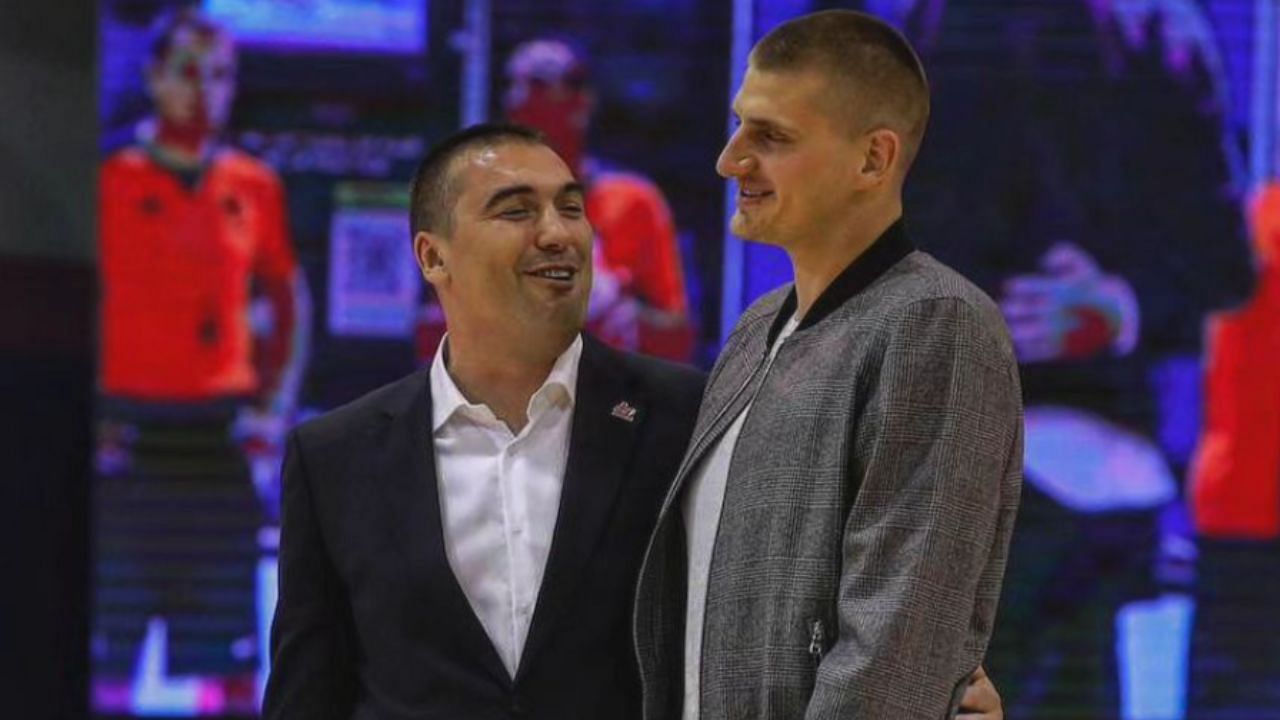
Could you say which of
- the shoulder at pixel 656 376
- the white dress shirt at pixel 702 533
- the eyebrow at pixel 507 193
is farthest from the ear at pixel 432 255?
the white dress shirt at pixel 702 533

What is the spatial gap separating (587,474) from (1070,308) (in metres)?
3.00

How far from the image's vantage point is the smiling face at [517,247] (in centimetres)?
286

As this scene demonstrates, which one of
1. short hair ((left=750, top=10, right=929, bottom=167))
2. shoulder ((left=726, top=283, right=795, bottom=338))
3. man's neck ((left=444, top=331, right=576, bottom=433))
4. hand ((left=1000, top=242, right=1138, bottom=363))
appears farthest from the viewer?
hand ((left=1000, top=242, right=1138, bottom=363))

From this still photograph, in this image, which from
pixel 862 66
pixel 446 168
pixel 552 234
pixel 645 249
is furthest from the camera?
pixel 645 249

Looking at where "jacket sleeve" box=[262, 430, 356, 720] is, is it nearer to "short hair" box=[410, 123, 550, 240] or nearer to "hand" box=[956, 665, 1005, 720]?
"short hair" box=[410, 123, 550, 240]

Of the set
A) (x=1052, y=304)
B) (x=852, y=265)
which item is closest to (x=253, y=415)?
(x=1052, y=304)

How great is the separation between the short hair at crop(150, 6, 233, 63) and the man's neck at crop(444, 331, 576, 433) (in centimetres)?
274

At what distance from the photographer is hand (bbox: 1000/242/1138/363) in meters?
5.45

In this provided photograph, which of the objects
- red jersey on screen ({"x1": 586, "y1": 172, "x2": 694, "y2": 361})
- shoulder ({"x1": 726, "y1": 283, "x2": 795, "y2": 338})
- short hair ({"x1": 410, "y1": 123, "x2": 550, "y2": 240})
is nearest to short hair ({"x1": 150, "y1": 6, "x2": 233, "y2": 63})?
red jersey on screen ({"x1": 586, "y1": 172, "x2": 694, "y2": 361})

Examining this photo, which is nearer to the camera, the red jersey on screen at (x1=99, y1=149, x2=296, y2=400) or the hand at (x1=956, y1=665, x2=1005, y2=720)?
the hand at (x1=956, y1=665, x2=1005, y2=720)

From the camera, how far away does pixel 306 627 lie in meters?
2.79

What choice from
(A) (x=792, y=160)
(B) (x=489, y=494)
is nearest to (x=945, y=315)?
(A) (x=792, y=160)

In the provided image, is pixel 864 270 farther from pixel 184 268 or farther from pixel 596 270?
pixel 184 268

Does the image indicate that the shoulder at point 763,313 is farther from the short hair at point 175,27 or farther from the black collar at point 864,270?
the short hair at point 175,27
